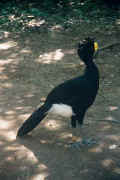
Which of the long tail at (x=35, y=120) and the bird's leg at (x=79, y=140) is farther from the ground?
the long tail at (x=35, y=120)

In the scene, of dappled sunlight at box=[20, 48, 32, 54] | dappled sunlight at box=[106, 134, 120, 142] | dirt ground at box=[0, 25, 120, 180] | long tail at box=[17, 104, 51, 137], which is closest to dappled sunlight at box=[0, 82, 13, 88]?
dirt ground at box=[0, 25, 120, 180]

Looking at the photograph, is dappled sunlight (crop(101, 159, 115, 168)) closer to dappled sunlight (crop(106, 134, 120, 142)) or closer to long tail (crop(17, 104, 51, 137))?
dappled sunlight (crop(106, 134, 120, 142))

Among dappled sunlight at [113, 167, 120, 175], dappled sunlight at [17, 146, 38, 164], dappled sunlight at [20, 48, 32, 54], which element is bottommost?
dappled sunlight at [113, 167, 120, 175]

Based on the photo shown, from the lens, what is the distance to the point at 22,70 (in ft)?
24.5

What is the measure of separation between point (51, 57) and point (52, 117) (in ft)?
8.61

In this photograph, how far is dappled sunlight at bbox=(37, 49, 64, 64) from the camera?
7867 mm

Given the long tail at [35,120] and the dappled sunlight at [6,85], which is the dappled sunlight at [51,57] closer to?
the dappled sunlight at [6,85]

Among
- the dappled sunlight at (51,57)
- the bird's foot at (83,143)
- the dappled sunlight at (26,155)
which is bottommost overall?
the bird's foot at (83,143)

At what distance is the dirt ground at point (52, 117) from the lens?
4.41 meters

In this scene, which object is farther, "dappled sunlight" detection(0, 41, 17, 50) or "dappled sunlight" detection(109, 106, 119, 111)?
"dappled sunlight" detection(0, 41, 17, 50)

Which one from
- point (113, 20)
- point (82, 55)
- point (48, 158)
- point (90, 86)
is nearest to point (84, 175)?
point (48, 158)

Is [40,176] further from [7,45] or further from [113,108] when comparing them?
[7,45]

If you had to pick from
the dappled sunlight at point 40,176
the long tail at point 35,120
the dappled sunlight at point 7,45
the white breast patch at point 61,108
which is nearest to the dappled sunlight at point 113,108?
the white breast patch at point 61,108

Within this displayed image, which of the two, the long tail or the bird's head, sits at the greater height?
the bird's head
